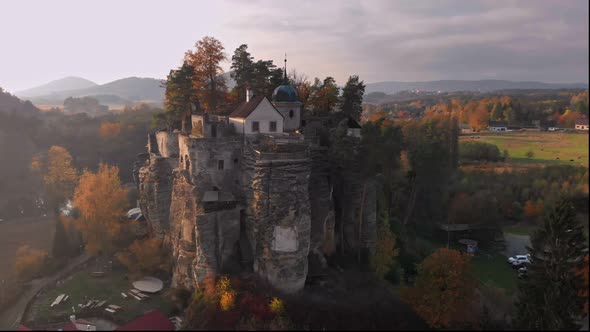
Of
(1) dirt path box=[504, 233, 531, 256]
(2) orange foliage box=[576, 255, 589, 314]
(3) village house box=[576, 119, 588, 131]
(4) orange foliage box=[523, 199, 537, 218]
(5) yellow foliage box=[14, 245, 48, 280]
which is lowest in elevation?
(1) dirt path box=[504, 233, 531, 256]

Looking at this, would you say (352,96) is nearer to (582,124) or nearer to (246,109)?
(246,109)

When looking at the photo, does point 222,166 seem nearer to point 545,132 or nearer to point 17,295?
point 17,295

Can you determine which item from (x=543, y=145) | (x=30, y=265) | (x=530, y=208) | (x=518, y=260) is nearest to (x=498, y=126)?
(x=530, y=208)

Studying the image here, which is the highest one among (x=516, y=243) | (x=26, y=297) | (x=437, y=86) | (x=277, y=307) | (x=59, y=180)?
(x=437, y=86)

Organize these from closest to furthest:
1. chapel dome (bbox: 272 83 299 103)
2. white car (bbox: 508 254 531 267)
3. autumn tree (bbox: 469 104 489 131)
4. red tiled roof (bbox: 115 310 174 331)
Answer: red tiled roof (bbox: 115 310 174 331) < chapel dome (bbox: 272 83 299 103) < white car (bbox: 508 254 531 267) < autumn tree (bbox: 469 104 489 131)

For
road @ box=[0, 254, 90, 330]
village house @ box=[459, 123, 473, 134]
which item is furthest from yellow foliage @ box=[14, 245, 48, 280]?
village house @ box=[459, 123, 473, 134]

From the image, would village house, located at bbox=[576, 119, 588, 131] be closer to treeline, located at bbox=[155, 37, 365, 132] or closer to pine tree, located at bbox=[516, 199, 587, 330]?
pine tree, located at bbox=[516, 199, 587, 330]
